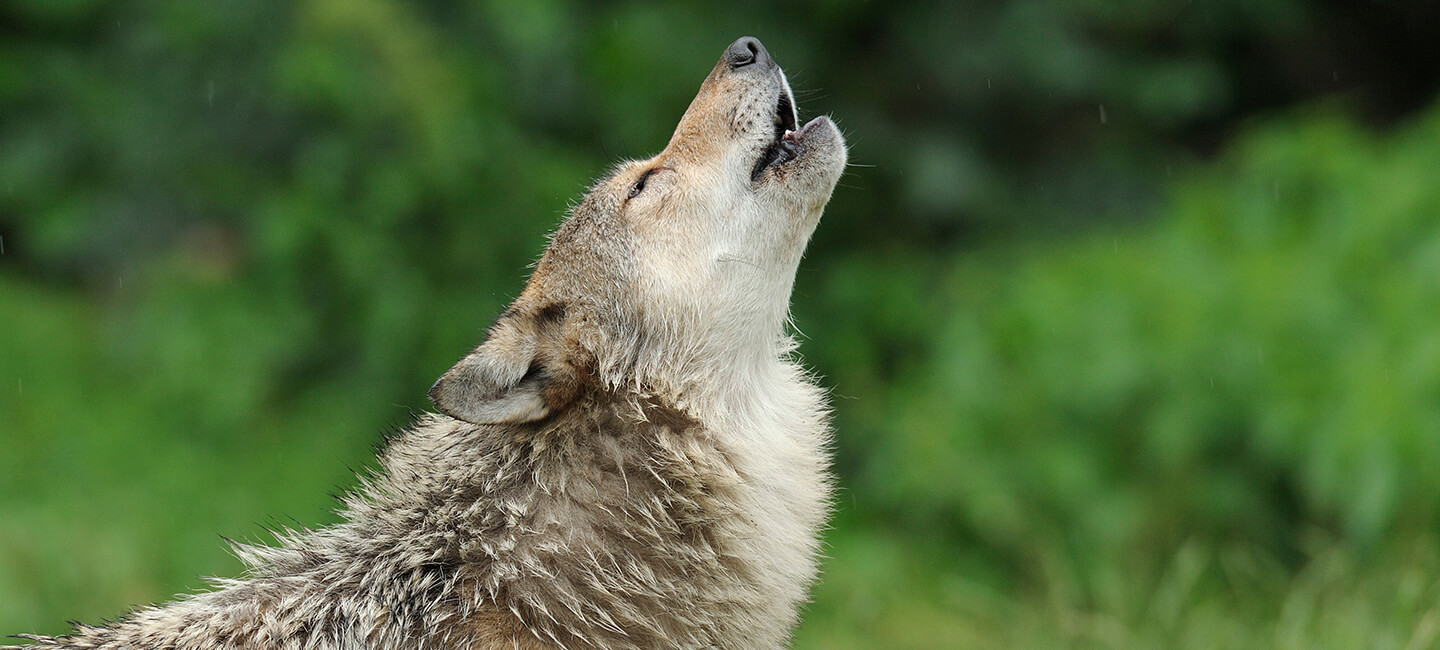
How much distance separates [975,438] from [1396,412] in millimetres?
1798

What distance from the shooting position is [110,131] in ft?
23.4

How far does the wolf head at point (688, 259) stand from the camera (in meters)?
3.14

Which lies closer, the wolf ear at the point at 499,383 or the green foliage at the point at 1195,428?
the wolf ear at the point at 499,383

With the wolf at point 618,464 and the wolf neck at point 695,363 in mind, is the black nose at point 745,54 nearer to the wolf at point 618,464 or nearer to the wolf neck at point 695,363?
the wolf at point 618,464

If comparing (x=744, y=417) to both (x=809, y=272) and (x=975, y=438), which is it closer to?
(x=975, y=438)

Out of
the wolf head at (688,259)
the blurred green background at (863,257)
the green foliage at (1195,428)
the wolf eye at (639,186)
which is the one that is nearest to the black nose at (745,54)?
the wolf head at (688,259)

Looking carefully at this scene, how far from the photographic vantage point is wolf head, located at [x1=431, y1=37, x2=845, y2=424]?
314 centimetres

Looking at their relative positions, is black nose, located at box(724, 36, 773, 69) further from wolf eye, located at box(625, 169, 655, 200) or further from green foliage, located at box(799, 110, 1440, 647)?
green foliage, located at box(799, 110, 1440, 647)

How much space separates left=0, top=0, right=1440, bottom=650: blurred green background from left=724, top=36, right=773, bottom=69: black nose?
2.32 metres

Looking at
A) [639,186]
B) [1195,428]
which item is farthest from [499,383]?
[1195,428]

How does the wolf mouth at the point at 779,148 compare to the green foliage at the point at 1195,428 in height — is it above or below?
above

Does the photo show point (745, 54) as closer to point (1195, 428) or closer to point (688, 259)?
point (688, 259)

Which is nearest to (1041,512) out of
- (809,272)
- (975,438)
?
(975,438)

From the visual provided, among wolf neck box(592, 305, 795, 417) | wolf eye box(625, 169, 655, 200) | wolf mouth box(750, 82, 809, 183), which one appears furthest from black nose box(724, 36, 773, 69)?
wolf neck box(592, 305, 795, 417)
